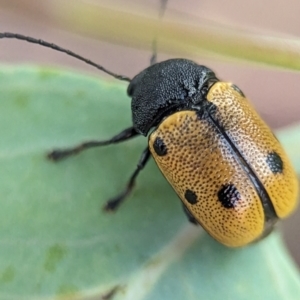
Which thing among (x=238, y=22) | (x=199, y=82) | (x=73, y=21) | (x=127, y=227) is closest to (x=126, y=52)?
(x=238, y=22)

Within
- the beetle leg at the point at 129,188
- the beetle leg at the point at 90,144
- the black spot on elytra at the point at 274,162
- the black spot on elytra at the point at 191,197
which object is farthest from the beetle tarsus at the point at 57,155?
the black spot on elytra at the point at 274,162

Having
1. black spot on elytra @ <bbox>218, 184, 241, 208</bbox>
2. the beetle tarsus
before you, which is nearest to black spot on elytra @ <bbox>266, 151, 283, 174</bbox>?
black spot on elytra @ <bbox>218, 184, 241, 208</bbox>

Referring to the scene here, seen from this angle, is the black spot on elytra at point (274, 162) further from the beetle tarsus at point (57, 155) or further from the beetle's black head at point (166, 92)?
the beetle tarsus at point (57, 155)

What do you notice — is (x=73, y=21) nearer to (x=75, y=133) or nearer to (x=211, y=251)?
(x=75, y=133)

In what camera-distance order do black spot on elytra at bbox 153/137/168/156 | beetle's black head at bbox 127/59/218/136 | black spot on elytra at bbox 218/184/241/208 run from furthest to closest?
1. beetle's black head at bbox 127/59/218/136
2. black spot on elytra at bbox 153/137/168/156
3. black spot on elytra at bbox 218/184/241/208

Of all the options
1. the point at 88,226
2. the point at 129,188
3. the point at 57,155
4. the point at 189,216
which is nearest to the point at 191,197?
the point at 189,216

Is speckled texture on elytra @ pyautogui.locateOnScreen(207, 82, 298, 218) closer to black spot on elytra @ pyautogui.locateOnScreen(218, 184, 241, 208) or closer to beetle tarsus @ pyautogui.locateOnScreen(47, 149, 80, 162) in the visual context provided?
black spot on elytra @ pyautogui.locateOnScreen(218, 184, 241, 208)
